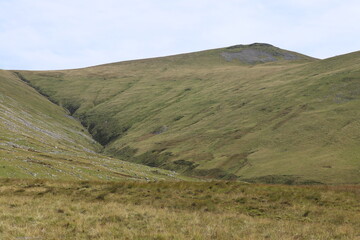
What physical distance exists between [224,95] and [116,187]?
424ft

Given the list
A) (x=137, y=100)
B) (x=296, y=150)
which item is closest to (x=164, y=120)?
(x=137, y=100)

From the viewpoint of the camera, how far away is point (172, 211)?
20141 mm

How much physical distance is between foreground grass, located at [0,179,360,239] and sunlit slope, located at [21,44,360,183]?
127ft

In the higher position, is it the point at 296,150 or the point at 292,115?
the point at 292,115

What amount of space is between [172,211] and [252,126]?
8291cm

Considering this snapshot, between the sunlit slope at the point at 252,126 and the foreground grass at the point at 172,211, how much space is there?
127 feet

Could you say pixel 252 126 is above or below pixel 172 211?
below

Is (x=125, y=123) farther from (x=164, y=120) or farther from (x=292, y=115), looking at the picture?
(x=292, y=115)

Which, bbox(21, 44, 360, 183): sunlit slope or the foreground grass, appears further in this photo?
bbox(21, 44, 360, 183): sunlit slope

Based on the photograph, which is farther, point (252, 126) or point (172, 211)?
point (252, 126)

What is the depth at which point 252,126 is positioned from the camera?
327 ft

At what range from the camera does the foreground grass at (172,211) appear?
14.9m

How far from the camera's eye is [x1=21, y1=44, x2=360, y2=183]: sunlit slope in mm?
68750

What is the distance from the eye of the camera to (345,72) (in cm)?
12569
